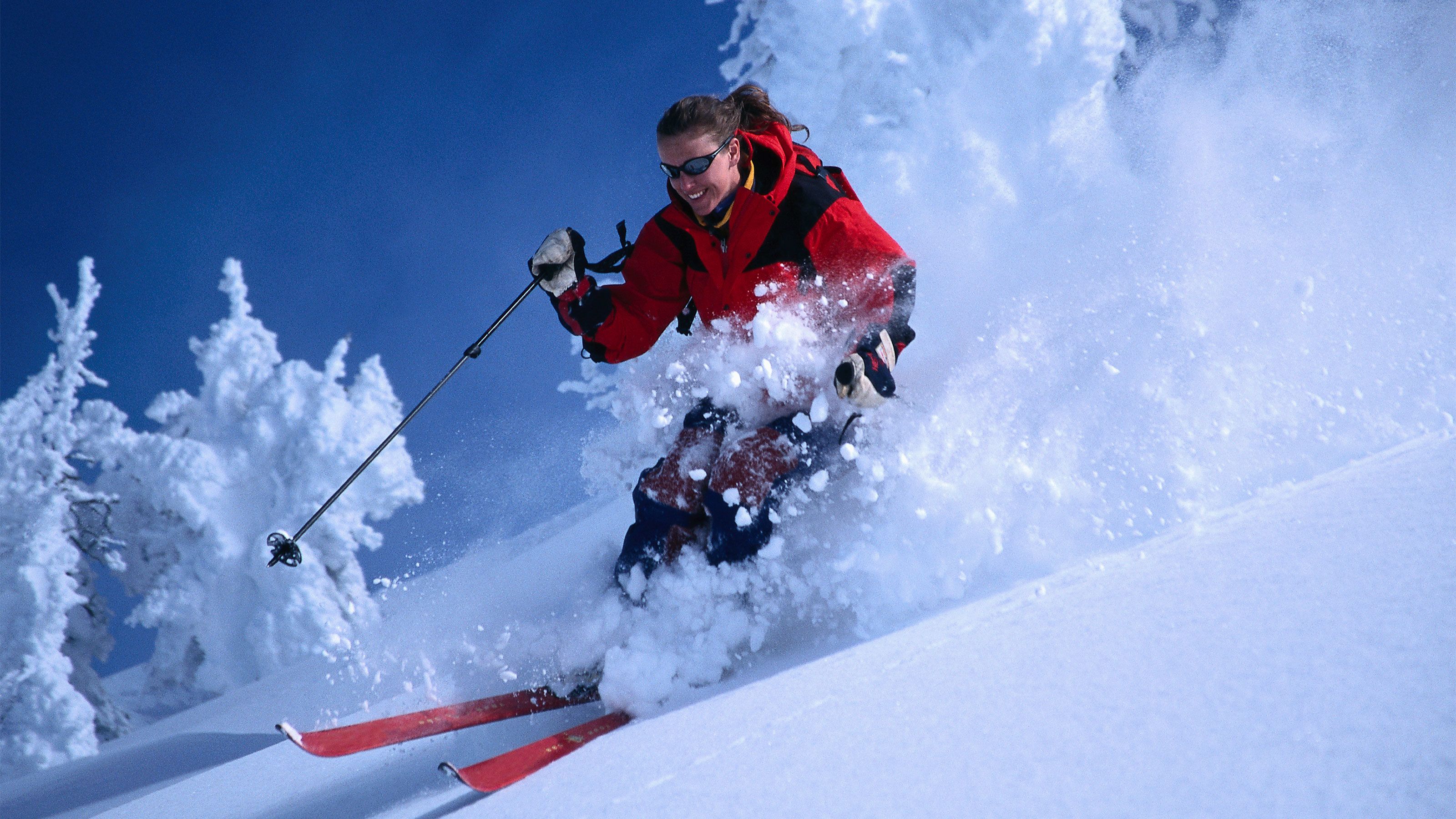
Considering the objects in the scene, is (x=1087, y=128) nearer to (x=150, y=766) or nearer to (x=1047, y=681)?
(x=1047, y=681)

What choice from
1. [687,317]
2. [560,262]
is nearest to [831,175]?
[687,317]

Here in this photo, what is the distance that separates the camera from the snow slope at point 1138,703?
0.76 m

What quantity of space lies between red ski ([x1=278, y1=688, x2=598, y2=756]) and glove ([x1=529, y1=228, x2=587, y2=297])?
159cm

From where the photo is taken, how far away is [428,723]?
2191 millimetres

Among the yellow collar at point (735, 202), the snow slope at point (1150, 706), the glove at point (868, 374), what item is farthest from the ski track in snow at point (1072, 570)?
the yellow collar at point (735, 202)

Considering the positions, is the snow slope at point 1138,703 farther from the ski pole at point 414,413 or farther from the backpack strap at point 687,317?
the backpack strap at point 687,317

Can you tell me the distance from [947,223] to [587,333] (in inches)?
191

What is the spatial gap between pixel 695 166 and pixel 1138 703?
220 centimetres

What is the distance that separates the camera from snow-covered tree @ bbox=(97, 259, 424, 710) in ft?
28.7

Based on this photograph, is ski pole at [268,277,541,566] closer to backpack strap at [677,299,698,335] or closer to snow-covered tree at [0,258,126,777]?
backpack strap at [677,299,698,335]

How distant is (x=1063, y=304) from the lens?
11.9ft

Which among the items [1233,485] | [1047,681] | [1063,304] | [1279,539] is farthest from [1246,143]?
[1047,681]

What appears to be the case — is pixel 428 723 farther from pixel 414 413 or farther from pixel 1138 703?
pixel 1138 703

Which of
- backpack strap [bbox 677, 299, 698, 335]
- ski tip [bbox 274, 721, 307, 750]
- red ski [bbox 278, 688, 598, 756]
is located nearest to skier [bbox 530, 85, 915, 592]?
backpack strap [bbox 677, 299, 698, 335]
